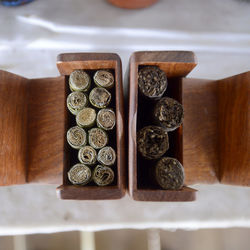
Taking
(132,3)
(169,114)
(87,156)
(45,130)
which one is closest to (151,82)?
(169,114)

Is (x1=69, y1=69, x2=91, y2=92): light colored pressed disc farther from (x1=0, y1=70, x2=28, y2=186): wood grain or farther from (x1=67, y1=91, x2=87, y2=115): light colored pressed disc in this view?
(x1=0, y1=70, x2=28, y2=186): wood grain

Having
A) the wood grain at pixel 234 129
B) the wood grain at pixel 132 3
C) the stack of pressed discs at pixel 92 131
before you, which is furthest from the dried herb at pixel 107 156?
Result: the wood grain at pixel 132 3

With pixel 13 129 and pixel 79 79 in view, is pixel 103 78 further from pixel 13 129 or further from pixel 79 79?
pixel 13 129

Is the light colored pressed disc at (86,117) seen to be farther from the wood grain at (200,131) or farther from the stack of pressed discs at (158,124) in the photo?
the wood grain at (200,131)

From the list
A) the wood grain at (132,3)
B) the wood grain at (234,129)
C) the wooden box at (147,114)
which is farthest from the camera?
the wood grain at (132,3)

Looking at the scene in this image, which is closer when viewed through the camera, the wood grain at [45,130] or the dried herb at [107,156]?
the dried herb at [107,156]

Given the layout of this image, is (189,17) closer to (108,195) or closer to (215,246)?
(108,195)
